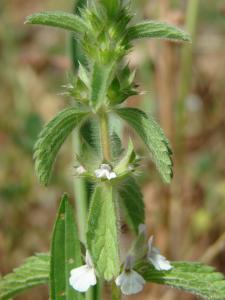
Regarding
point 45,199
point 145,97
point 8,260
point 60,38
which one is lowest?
point 8,260

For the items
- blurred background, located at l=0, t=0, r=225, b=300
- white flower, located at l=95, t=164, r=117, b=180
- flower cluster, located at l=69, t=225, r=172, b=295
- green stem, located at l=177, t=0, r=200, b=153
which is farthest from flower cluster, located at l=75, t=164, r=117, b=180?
green stem, located at l=177, t=0, r=200, b=153

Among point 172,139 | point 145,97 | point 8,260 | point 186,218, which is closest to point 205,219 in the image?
point 186,218

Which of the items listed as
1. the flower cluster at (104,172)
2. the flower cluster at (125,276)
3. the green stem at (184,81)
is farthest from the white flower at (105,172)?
the green stem at (184,81)

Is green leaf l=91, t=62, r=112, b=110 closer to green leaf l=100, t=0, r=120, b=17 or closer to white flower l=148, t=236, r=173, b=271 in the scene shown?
green leaf l=100, t=0, r=120, b=17

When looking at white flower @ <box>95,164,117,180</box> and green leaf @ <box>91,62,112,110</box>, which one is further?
white flower @ <box>95,164,117,180</box>

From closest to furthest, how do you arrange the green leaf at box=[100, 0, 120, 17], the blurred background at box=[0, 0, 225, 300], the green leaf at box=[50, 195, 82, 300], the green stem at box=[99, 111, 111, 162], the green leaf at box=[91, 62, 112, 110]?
1. the green leaf at box=[91, 62, 112, 110]
2. the green leaf at box=[100, 0, 120, 17]
3. the green stem at box=[99, 111, 111, 162]
4. the green leaf at box=[50, 195, 82, 300]
5. the blurred background at box=[0, 0, 225, 300]

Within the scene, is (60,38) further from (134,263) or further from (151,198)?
(134,263)

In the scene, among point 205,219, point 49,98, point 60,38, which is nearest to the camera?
point 205,219

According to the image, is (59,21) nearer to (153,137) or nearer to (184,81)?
(153,137)
